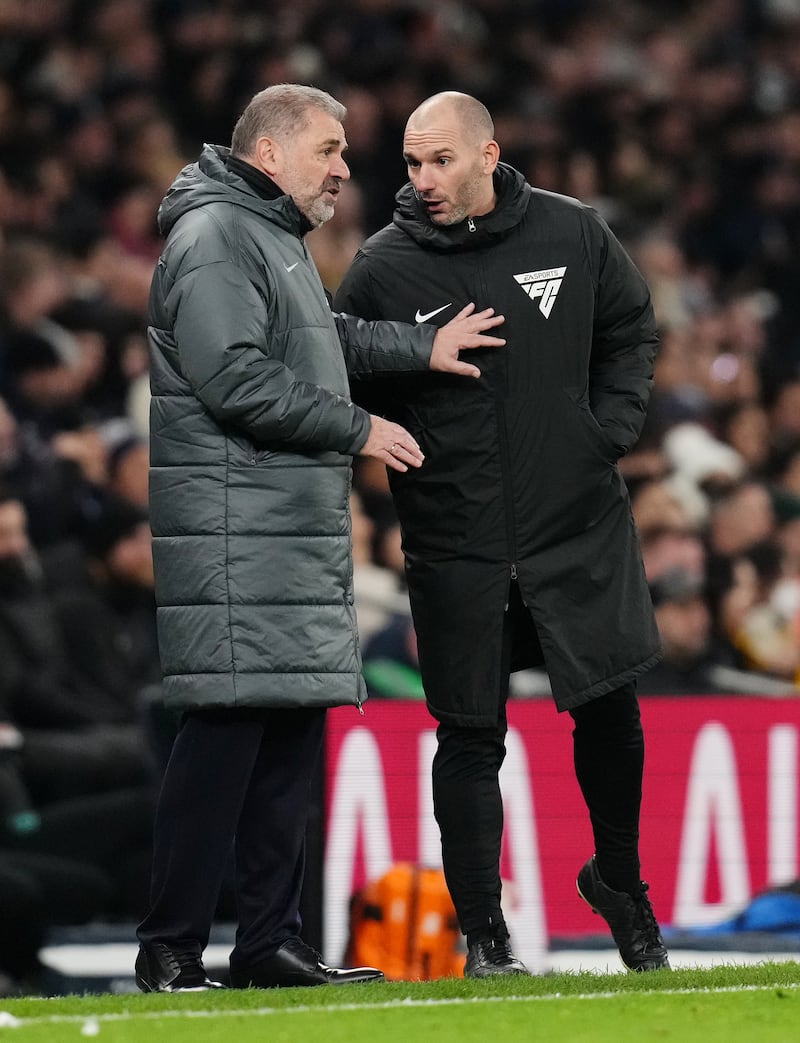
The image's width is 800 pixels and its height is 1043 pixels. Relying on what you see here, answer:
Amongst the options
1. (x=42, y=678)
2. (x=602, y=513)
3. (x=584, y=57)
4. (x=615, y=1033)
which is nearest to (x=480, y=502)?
(x=602, y=513)

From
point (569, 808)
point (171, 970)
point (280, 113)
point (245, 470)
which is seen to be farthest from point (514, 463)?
point (569, 808)

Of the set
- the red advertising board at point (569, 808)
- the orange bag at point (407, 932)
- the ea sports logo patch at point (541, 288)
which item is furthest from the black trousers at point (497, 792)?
the red advertising board at point (569, 808)

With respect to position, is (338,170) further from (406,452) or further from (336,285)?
(336,285)

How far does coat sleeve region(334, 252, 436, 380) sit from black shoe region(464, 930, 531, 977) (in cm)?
122

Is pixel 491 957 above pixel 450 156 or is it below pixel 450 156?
below

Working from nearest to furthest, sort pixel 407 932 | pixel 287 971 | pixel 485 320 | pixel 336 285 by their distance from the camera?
pixel 287 971
pixel 485 320
pixel 407 932
pixel 336 285

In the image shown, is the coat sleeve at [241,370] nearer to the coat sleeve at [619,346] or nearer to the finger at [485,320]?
the finger at [485,320]

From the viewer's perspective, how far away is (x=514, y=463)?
14.9ft

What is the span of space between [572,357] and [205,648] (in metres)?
1.06

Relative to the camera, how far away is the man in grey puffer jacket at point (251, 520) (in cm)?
420

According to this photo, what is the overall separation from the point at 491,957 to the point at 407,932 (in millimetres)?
1458

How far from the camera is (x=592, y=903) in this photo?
478 cm

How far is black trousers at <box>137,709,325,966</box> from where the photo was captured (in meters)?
4.26

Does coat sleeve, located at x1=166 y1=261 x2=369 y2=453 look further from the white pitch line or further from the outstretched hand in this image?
the white pitch line
